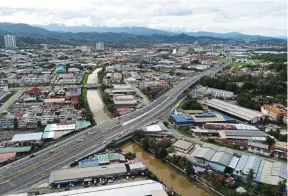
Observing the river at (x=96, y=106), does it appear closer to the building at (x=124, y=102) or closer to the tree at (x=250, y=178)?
the building at (x=124, y=102)

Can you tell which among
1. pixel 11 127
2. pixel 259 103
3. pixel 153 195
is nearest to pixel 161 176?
pixel 153 195

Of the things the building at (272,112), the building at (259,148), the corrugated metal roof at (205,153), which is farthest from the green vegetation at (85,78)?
the building at (259,148)

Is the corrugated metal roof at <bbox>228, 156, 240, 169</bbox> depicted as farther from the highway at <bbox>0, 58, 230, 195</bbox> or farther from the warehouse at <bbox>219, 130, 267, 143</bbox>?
the highway at <bbox>0, 58, 230, 195</bbox>

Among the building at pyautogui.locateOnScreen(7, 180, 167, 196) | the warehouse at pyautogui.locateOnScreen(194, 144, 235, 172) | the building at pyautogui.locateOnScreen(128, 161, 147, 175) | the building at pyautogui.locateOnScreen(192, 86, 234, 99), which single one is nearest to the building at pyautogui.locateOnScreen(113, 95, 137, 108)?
the building at pyautogui.locateOnScreen(192, 86, 234, 99)

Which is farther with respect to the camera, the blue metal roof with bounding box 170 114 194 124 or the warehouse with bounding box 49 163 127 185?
the blue metal roof with bounding box 170 114 194 124

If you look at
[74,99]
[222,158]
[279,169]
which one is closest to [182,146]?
[222,158]

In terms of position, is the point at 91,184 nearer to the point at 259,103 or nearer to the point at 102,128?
the point at 102,128

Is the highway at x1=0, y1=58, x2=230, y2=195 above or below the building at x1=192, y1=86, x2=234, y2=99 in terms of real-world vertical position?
below
